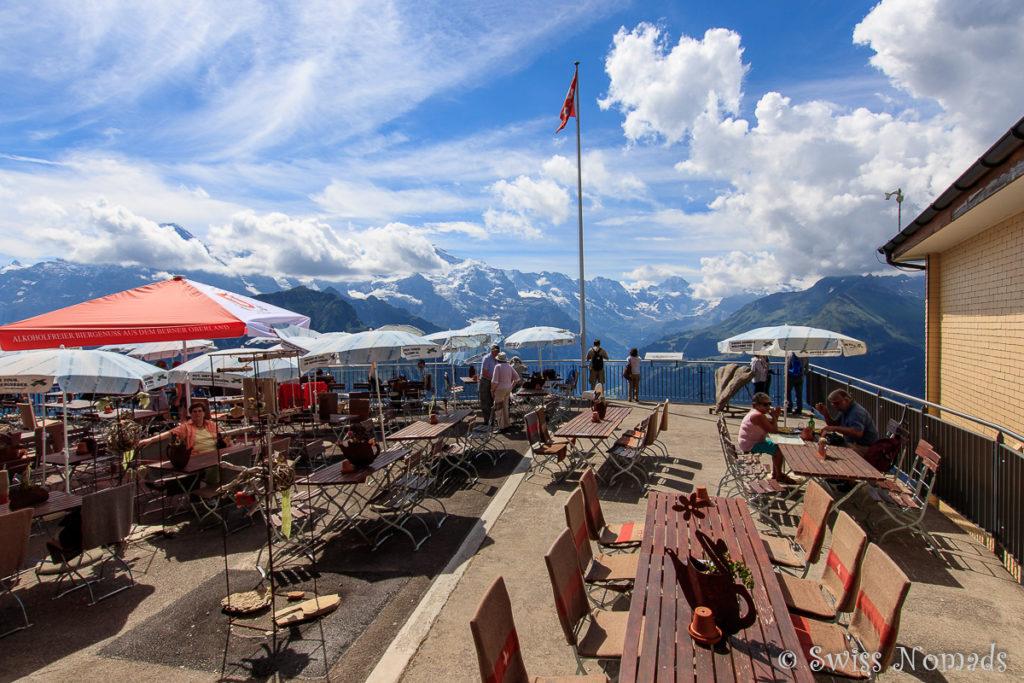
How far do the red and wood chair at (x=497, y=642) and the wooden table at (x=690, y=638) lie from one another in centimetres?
42

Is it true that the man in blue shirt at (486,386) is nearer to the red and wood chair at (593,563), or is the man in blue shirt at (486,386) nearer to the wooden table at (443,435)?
the wooden table at (443,435)

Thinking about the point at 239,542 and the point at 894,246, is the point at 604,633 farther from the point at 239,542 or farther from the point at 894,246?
the point at 894,246

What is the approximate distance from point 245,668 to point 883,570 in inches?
162

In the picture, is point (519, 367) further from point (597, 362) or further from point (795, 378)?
point (795, 378)

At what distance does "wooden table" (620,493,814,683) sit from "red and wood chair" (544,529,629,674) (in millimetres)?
265

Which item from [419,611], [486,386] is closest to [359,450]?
[419,611]

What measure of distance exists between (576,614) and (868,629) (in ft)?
5.18

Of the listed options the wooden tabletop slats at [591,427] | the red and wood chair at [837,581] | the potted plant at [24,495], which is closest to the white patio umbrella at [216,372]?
the potted plant at [24,495]

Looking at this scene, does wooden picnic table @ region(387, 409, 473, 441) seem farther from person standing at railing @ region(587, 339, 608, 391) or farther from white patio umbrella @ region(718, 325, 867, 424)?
person standing at railing @ region(587, 339, 608, 391)

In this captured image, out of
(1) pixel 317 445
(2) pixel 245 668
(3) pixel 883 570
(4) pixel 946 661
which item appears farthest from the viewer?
(1) pixel 317 445

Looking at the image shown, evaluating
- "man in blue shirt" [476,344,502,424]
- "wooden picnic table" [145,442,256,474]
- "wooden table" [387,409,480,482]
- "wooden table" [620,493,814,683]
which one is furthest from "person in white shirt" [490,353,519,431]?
"wooden table" [620,493,814,683]

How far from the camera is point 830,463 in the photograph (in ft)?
17.9

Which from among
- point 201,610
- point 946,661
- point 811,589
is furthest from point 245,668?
point 946,661

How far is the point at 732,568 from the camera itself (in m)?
2.34
